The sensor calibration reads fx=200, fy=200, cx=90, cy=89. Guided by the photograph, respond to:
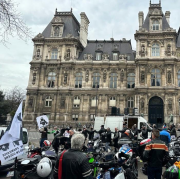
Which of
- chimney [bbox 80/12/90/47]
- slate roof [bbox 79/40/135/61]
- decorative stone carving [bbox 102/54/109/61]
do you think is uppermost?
chimney [bbox 80/12/90/47]

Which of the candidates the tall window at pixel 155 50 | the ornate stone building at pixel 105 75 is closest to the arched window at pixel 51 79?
the ornate stone building at pixel 105 75

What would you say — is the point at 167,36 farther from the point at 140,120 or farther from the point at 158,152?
the point at 158,152

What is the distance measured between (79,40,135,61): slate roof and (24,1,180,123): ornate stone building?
21cm

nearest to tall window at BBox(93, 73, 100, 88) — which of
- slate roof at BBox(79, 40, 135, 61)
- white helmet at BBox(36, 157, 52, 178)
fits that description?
slate roof at BBox(79, 40, 135, 61)

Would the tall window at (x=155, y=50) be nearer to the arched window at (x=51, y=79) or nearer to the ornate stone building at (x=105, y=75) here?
the ornate stone building at (x=105, y=75)

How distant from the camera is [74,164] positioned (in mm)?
3539

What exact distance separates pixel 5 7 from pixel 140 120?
1724 centimetres

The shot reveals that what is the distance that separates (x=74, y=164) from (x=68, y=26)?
1691 inches

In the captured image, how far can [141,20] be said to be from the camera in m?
40.9

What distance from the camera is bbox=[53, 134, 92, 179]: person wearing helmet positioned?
354 cm

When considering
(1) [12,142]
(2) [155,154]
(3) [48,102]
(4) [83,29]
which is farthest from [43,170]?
(4) [83,29]

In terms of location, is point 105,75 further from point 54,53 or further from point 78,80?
point 54,53

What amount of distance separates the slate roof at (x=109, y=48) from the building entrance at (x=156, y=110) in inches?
408

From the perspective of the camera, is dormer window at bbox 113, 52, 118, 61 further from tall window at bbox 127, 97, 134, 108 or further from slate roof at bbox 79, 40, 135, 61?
tall window at bbox 127, 97, 134, 108
